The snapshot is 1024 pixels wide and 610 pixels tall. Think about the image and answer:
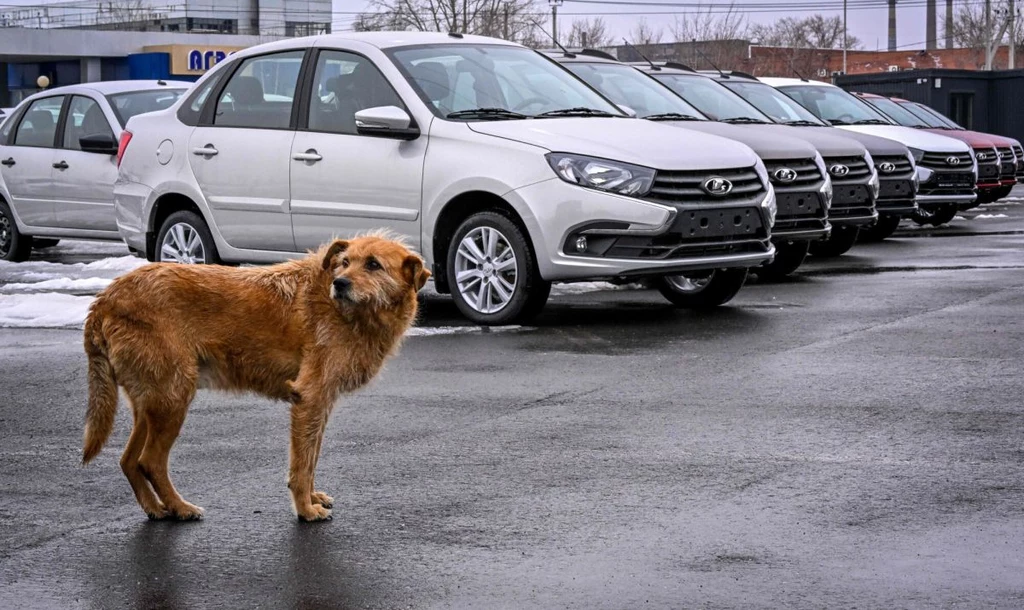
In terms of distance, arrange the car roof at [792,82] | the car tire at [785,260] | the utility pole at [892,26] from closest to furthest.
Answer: the car tire at [785,260]
the car roof at [792,82]
the utility pole at [892,26]

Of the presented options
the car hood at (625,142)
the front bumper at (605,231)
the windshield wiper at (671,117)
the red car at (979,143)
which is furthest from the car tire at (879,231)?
the front bumper at (605,231)

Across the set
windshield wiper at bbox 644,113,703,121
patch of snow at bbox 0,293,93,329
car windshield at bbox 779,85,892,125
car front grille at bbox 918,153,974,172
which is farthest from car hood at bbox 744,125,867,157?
patch of snow at bbox 0,293,93,329

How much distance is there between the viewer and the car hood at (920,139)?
20028mm

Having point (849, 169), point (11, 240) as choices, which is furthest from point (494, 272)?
point (11, 240)

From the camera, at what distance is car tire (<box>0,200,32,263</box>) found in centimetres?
1664

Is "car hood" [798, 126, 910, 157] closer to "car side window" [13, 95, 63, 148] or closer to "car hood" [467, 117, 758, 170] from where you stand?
"car hood" [467, 117, 758, 170]

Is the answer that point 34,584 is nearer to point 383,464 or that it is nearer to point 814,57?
point 383,464

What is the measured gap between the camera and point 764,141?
44.0 ft

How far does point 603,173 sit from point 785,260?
14.1ft

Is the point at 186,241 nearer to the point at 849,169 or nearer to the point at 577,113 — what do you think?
the point at 577,113

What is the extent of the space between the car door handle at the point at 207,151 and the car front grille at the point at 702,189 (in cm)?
350

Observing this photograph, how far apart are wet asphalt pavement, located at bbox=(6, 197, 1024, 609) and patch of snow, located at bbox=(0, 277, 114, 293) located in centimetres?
325

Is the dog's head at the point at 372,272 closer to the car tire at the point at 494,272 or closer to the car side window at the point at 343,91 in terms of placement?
the car tire at the point at 494,272

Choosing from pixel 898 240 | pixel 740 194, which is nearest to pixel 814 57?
pixel 898 240
